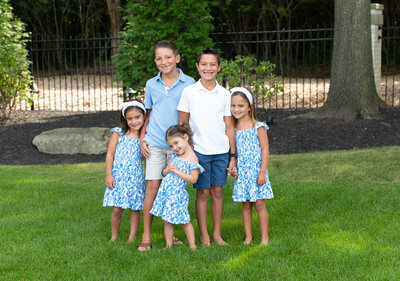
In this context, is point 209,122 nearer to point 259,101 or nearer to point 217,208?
point 217,208

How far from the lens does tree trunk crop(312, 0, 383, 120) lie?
9.52 m

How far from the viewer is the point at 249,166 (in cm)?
444

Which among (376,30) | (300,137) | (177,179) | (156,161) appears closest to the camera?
(177,179)

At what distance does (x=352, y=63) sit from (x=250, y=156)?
5.82 meters

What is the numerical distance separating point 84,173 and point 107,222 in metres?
2.59

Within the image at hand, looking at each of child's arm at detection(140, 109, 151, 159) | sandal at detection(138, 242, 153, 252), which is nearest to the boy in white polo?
child's arm at detection(140, 109, 151, 159)

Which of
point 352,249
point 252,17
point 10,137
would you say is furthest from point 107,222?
point 252,17

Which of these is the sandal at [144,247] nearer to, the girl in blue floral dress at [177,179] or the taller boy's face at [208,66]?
the girl in blue floral dress at [177,179]

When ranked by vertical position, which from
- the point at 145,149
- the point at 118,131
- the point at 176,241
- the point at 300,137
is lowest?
the point at 176,241

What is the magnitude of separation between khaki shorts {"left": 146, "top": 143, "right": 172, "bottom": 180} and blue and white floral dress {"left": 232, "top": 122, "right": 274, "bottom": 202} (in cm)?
60

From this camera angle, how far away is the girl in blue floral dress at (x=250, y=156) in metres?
4.39

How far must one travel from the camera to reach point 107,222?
5312mm

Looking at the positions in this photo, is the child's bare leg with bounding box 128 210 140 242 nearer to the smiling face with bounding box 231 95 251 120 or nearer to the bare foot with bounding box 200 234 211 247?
the bare foot with bounding box 200 234 211 247

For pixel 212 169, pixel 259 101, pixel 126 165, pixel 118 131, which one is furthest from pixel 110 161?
pixel 259 101
